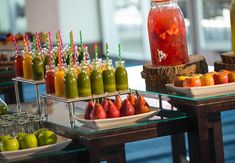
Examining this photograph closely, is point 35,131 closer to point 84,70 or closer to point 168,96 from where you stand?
point 84,70

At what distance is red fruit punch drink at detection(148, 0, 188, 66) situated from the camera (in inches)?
136

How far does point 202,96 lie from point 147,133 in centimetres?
32

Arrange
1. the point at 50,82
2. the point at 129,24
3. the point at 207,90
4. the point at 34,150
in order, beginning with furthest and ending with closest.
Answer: the point at 129,24 < the point at 50,82 < the point at 207,90 < the point at 34,150

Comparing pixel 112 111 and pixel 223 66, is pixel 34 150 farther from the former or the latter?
pixel 223 66

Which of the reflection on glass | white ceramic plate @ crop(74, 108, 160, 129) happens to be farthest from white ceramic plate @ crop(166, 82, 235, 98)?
the reflection on glass

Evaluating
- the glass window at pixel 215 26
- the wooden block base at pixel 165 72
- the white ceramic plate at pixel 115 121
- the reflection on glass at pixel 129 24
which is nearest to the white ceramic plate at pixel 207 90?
the white ceramic plate at pixel 115 121

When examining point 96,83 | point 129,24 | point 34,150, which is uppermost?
point 129,24

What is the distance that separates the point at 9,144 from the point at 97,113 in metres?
0.42

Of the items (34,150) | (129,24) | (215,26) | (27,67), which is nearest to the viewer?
(34,150)

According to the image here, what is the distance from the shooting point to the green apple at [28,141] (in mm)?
2904

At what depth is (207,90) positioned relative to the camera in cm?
310

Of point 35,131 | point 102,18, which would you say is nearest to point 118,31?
point 102,18

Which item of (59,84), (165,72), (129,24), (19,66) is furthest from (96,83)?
(129,24)

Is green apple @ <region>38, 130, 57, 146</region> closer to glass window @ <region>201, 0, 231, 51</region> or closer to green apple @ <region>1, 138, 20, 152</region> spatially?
green apple @ <region>1, 138, 20, 152</region>
